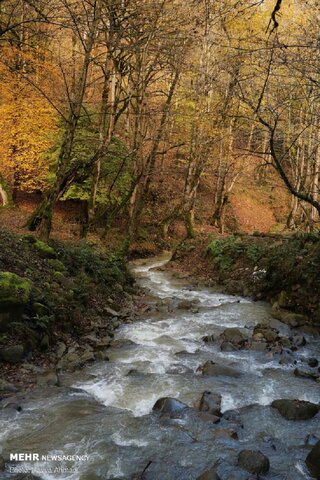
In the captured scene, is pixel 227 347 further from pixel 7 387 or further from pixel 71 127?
pixel 71 127

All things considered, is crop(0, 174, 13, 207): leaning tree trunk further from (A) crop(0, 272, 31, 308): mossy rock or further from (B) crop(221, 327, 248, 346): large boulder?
(B) crop(221, 327, 248, 346): large boulder

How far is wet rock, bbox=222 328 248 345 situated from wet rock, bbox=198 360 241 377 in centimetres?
144

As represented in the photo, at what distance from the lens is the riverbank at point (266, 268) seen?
35.2ft

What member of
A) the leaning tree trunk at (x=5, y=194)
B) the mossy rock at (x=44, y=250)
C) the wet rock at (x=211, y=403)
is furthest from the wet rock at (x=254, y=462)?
the leaning tree trunk at (x=5, y=194)

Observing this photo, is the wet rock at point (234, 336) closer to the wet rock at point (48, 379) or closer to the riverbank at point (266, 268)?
the riverbank at point (266, 268)

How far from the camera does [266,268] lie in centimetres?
1281

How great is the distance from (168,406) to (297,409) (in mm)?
1983

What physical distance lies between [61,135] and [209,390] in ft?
48.6

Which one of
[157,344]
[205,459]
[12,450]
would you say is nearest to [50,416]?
[12,450]

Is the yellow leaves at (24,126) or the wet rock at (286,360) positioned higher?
the yellow leaves at (24,126)

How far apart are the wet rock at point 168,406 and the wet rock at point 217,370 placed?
1344 millimetres

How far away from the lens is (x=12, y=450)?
190 inches

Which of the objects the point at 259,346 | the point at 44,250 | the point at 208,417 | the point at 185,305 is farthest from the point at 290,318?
the point at 44,250

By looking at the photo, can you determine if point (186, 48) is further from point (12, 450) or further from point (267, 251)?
point (12, 450)
